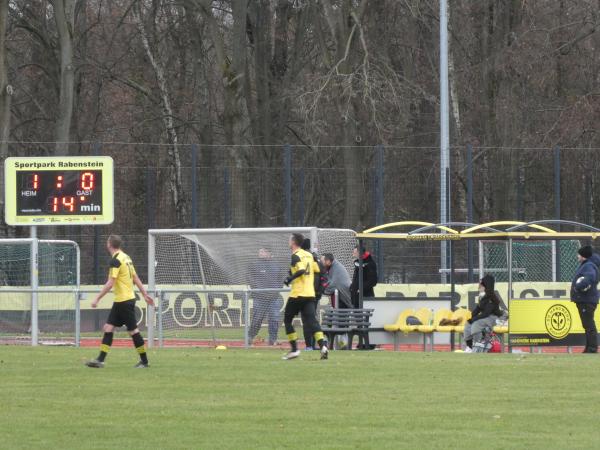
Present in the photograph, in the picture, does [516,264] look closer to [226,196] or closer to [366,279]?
[226,196]

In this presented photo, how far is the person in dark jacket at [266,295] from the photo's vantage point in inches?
1092

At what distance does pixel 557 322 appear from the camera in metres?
25.7

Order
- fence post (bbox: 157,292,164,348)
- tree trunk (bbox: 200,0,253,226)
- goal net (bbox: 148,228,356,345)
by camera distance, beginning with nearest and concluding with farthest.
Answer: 1. fence post (bbox: 157,292,164,348)
2. goal net (bbox: 148,228,356,345)
3. tree trunk (bbox: 200,0,253,226)

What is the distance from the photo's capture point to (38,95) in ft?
160

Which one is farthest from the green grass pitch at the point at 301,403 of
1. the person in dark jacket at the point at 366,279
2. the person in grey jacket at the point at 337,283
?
the person in dark jacket at the point at 366,279

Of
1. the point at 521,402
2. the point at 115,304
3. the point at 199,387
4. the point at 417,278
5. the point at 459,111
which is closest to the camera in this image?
the point at 521,402

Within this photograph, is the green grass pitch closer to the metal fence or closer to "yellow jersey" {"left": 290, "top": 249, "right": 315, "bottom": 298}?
"yellow jersey" {"left": 290, "top": 249, "right": 315, "bottom": 298}

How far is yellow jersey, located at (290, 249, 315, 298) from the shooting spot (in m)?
22.1

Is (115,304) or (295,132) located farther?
(295,132)

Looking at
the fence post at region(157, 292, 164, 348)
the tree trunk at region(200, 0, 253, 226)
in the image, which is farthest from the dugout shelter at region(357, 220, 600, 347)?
the tree trunk at region(200, 0, 253, 226)

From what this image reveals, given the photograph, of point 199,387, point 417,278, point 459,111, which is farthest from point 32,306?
point 459,111

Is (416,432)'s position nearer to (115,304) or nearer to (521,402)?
(521,402)

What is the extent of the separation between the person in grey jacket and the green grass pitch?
4.83m

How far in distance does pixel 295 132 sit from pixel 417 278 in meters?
13.6
